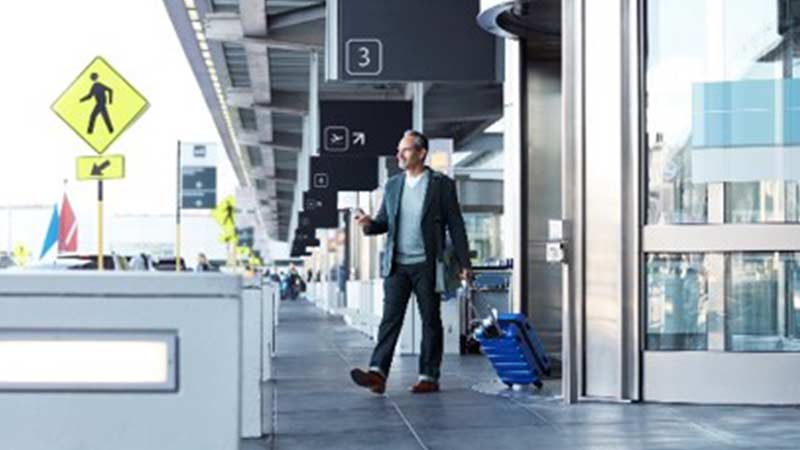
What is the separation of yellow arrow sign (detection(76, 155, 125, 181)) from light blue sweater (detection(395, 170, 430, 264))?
18.6ft

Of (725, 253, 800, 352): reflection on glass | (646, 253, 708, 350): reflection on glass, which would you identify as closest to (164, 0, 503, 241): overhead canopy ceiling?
(646, 253, 708, 350): reflection on glass

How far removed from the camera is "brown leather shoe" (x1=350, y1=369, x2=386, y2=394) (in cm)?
977

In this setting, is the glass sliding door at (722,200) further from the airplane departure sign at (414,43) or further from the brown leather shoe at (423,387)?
the airplane departure sign at (414,43)

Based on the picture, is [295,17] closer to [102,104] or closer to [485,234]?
[485,234]

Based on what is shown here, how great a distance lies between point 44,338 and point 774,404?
644 cm

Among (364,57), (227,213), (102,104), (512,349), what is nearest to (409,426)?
(512,349)

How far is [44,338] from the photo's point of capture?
3.20 meters

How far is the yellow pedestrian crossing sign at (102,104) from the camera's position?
15.0 metres

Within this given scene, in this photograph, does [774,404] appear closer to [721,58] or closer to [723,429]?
[723,429]

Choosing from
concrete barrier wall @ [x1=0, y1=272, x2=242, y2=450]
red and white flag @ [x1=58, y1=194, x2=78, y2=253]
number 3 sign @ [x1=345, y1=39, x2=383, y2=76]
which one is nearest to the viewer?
concrete barrier wall @ [x1=0, y1=272, x2=242, y2=450]

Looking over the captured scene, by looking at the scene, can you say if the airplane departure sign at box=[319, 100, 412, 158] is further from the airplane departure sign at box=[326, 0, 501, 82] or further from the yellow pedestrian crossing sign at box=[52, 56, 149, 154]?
the airplane departure sign at box=[326, 0, 501, 82]

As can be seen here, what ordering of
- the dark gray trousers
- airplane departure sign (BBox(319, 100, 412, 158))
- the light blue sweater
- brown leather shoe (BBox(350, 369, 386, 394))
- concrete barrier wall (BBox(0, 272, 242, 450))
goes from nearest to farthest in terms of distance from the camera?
1. concrete barrier wall (BBox(0, 272, 242, 450))
2. brown leather shoe (BBox(350, 369, 386, 394))
3. the dark gray trousers
4. the light blue sweater
5. airplane departure sign (BBox(319, 100, 412, 158))

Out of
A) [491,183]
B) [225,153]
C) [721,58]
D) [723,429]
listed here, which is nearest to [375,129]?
[491,183]

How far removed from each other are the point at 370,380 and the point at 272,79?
2892 centimetres
